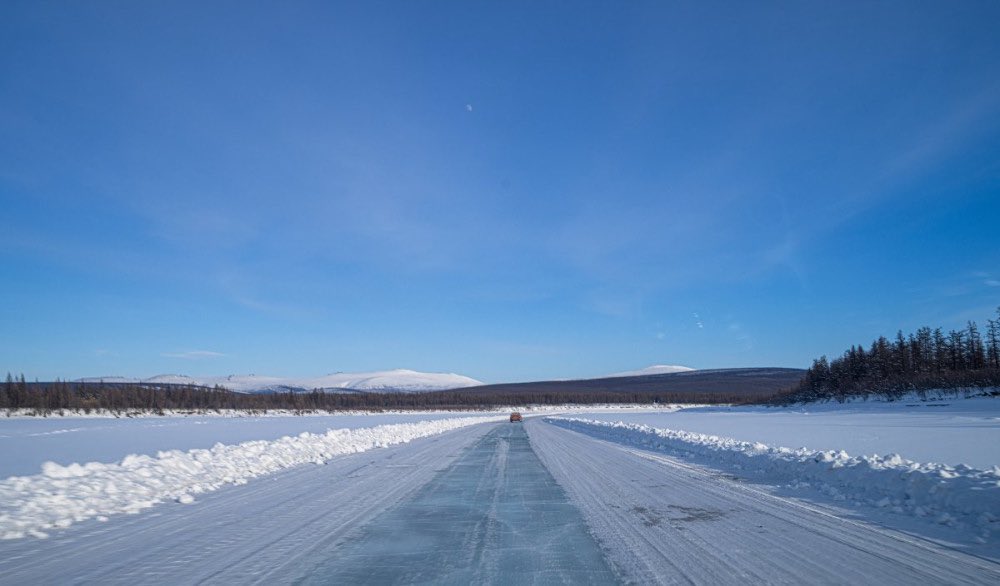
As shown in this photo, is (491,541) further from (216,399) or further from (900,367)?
(216,399)

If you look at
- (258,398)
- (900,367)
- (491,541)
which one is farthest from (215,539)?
(258,398)

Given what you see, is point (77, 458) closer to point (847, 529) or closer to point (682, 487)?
point (682, 487)

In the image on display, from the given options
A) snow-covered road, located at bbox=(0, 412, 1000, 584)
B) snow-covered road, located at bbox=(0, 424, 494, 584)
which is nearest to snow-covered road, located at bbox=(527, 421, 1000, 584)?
snow-covered road, located at bbox=(0, 412, 1000, 584)

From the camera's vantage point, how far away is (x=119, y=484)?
11609 mm

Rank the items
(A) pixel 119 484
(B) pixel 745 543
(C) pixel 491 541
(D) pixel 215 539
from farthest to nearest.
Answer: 1. (A) pixel 119 484
2. (D) pixel 215 539
3. (C) pixel 491 541
4. (B) pixel 745 543

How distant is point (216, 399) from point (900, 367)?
114021mm

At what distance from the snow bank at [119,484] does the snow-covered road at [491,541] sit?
0.61 meters

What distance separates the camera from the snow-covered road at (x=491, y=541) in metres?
5.86

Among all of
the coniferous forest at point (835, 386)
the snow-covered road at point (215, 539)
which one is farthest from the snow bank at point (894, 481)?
the coniferous forest at point (835, 386)

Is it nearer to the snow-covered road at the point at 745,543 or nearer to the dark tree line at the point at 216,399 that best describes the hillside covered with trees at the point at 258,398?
the dark tree line at the point at 216,399

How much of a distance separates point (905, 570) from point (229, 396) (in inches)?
5183

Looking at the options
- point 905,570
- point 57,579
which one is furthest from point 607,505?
point 57,579

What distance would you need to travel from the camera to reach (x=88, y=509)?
31.7 feet

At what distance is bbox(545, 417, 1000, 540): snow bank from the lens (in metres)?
8.34
